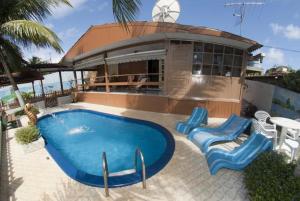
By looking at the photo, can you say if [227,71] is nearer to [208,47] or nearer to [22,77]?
[208,47]

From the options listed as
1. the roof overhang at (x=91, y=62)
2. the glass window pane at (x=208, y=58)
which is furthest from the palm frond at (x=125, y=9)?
the roof overhang at (x=91, y=62)

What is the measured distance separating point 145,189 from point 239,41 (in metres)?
8.14

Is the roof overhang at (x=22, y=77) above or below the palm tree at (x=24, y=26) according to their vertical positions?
below

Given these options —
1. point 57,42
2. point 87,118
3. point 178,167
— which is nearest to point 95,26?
point 57,42

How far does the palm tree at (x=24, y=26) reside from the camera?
879cm

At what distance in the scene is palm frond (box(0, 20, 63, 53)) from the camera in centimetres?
868

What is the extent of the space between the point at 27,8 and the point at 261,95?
636 inches

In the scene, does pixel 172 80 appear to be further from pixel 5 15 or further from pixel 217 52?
pixel 5 15

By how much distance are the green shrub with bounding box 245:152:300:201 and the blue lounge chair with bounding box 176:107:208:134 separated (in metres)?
3.66

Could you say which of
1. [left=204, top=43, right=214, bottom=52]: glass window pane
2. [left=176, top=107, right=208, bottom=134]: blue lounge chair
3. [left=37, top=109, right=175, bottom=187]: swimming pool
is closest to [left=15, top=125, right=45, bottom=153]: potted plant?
[left=37, top=109, right=175, bottom=187]: swimming pool

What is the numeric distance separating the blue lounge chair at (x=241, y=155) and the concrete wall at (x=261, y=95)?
8.22 meters

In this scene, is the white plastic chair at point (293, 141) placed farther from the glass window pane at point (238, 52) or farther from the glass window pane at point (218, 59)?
the glass window pane at point (238, 52)

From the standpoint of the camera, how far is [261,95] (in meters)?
12.9

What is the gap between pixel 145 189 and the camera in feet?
13.7
